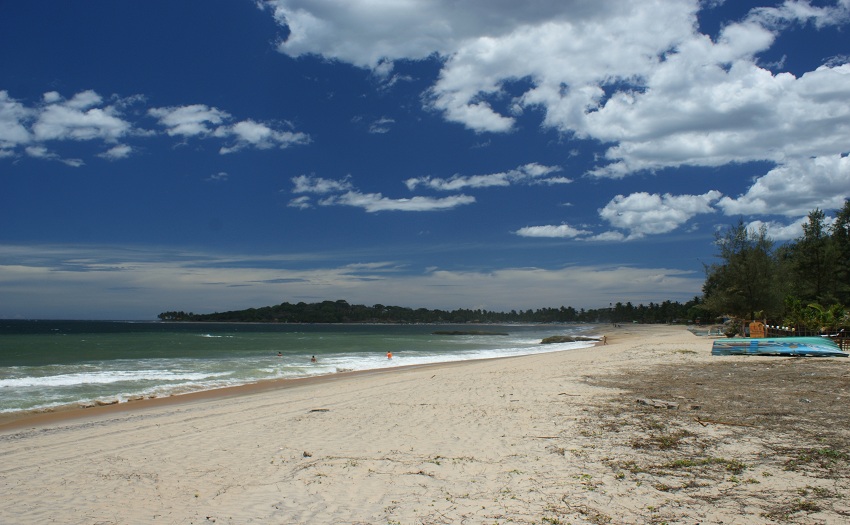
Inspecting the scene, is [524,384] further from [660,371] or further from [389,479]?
[389,479]

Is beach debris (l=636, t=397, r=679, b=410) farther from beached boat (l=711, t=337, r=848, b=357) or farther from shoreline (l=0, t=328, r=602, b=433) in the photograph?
beached boat (l=711, t=337, r=848, b=357)

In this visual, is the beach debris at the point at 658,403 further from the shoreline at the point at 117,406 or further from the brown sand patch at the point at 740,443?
the shoreline at the point at 117,406

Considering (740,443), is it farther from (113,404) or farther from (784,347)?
(784,347)

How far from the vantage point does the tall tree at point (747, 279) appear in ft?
117

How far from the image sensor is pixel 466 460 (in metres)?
6.68

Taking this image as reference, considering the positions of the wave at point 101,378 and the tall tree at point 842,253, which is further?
the tall tree at point 842,253

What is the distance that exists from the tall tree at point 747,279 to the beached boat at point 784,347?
17.1m

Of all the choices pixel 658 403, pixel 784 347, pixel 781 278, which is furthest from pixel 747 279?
pixel 658 403

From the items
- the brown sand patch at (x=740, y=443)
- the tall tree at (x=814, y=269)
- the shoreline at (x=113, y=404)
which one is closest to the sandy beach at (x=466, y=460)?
the brown sand patch at (x=740, y=443)

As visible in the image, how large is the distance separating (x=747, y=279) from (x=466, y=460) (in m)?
36.2

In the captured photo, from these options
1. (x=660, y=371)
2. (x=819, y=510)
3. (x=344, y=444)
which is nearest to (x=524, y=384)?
(x=660, y=371)

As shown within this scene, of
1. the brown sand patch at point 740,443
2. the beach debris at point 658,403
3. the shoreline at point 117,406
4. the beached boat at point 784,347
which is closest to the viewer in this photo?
the brown sand patch at point 740,443

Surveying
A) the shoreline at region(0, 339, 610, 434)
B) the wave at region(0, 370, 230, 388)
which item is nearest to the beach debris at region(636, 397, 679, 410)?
the shoreline at region(0, 339, 610, 434)

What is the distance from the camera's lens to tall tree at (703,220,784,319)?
35.6 m
